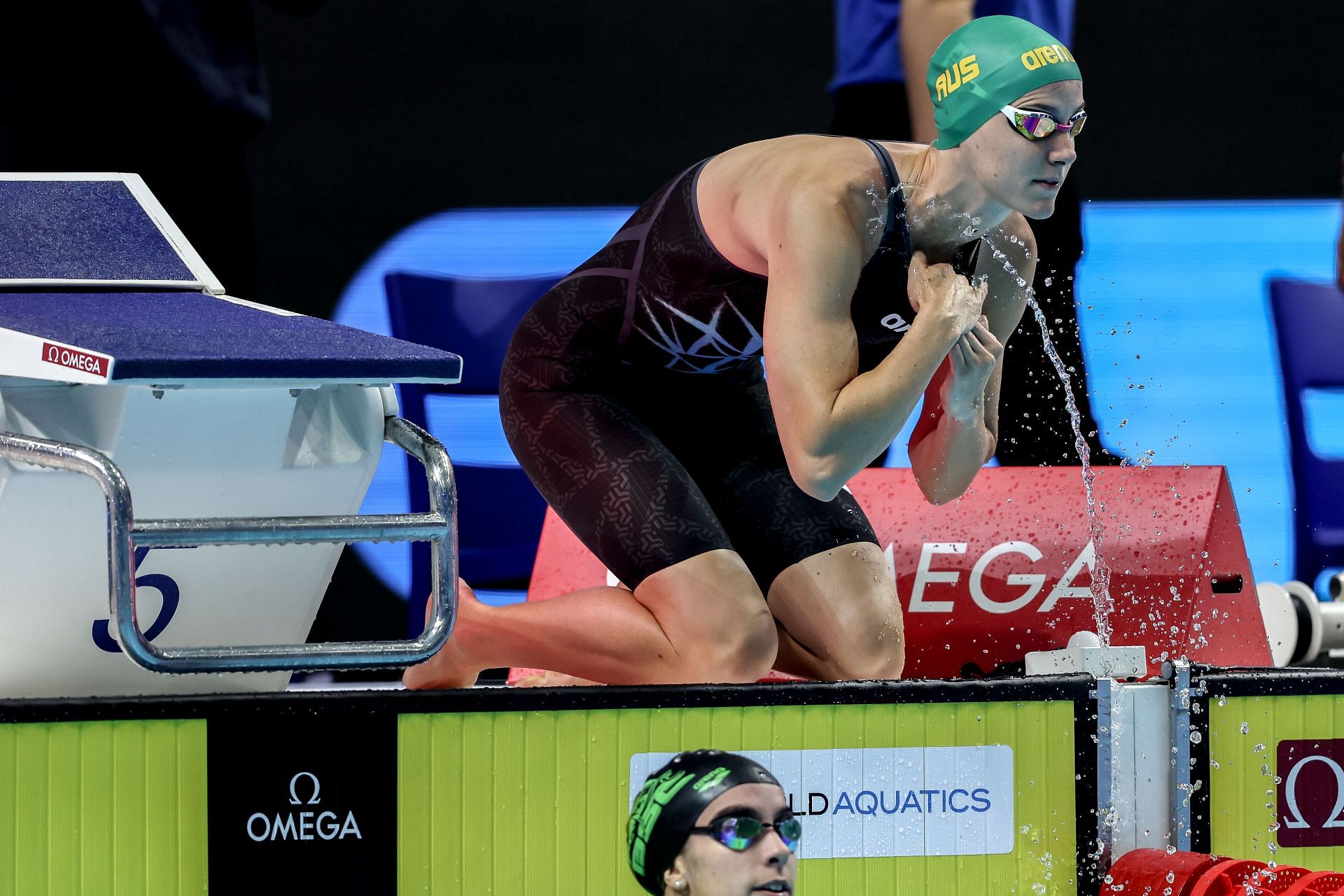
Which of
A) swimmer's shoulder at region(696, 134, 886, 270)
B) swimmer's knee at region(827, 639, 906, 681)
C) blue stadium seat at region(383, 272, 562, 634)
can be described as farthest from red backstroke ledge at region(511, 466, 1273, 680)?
Answer: swimmer's shoulder at region(696, 134, 886, 270)

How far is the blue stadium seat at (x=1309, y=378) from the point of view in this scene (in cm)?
525

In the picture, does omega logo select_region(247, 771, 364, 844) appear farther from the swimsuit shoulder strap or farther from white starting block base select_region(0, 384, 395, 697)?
the swimsuit shoulder strap

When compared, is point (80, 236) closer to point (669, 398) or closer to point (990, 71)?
point (669, 398)

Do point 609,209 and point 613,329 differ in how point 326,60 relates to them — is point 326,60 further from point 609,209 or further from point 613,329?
point 613,329

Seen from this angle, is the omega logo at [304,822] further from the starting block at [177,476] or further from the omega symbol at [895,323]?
the omega symbol at [895,323]

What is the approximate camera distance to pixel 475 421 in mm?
5074

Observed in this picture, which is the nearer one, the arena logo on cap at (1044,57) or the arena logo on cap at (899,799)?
the arena logo on cap at (899,799)

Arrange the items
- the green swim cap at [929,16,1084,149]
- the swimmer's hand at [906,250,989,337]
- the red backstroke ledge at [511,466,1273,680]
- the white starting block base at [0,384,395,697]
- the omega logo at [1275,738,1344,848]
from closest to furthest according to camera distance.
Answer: the white starting block base at [0,384,395,697] < the omega logo at [1275,738,1344,848] < the swimmer's hand at [906,250,989,337] < the green swim cap at [929,16,1084,149] < the red backstroke ledge at [511,466,1273,680]

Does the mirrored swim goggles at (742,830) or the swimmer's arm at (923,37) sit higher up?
the swimmer's arm at (923,37)

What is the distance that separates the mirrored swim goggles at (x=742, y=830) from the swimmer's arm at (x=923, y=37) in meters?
2.59

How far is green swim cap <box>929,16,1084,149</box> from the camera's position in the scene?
2652 millimetres

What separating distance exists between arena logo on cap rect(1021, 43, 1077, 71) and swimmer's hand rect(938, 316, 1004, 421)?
39 cm

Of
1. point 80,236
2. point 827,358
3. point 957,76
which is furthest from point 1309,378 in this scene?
point 80,236

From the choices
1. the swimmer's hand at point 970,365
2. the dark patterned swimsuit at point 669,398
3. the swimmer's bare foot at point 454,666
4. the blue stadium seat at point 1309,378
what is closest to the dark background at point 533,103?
the blue stadium seat at point 1309,378
